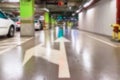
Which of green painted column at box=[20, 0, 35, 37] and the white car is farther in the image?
green painted column at box=[20, 0, 35, 37]

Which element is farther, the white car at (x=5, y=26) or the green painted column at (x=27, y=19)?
the green painted column at (x=27, y=19)

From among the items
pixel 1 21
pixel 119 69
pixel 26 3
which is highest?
pixel 26 3

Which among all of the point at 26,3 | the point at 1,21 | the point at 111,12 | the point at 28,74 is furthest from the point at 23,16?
the point at 28,74

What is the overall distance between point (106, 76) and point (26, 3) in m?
11.7

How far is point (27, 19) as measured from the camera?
563 inches

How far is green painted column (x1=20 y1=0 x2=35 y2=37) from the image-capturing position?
46.2 ft

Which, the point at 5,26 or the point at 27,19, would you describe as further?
the point at 27,19

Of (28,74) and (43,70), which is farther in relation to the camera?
(43,70)

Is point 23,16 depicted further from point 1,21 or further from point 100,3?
point 100,3

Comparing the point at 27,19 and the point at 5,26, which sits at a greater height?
the point at 27,19

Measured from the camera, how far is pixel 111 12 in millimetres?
14344

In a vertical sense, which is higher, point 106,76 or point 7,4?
point 7,4

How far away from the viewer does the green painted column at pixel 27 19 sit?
46.2 ft

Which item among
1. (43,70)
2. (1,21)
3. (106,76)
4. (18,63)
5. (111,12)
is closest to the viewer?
(106,76)
